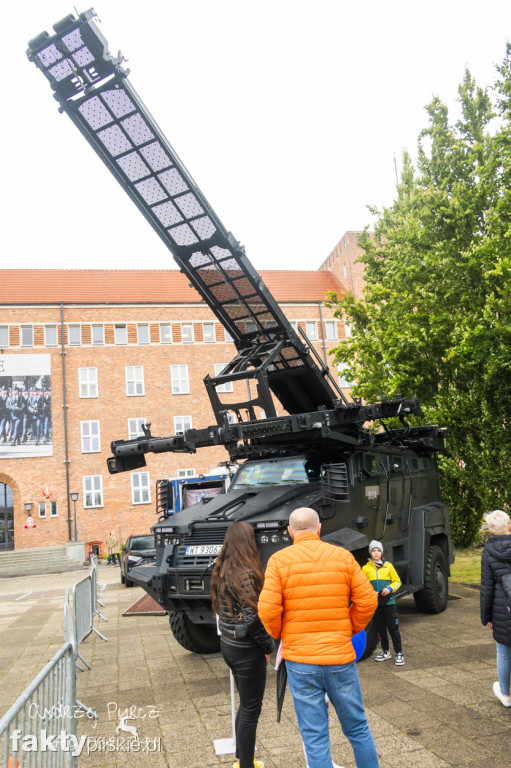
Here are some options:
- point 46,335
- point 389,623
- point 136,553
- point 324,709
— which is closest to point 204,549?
point 389,623

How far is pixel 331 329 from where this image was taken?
41969mm

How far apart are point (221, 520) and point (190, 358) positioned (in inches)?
1264

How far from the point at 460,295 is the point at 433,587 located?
6.77m

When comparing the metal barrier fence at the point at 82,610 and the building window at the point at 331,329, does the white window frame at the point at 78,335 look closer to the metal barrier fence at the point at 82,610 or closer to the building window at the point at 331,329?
the building window at the point at 331,329

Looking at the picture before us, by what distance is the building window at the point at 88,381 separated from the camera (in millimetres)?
37281

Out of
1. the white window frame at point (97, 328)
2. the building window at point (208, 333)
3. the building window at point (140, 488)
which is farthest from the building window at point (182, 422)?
the white window frame at point (97, 328)

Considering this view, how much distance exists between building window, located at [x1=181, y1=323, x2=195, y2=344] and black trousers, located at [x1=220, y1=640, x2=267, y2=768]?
116ft

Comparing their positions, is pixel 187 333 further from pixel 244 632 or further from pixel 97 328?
pixel 244 632

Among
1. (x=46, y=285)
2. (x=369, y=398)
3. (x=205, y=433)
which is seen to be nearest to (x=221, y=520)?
(x=205, y=433)

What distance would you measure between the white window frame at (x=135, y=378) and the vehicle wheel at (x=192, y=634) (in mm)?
30529

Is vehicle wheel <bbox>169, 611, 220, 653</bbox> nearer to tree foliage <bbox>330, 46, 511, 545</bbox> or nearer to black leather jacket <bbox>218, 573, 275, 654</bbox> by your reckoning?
black leather jacket <bbox>218, 573, 275, 654</bbox>

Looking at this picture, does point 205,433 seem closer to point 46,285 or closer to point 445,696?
point 445,696

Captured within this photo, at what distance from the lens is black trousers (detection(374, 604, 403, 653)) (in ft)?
23.4

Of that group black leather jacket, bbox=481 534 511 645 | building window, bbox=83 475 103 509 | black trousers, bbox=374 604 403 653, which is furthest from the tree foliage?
building window, bbox=83 475 103 509
